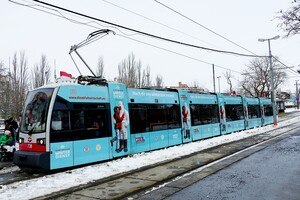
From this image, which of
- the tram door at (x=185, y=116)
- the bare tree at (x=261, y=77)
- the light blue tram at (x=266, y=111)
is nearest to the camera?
the tram door at (x=185, y=116)

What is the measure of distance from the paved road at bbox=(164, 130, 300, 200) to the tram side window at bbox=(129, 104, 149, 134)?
4.61 metres

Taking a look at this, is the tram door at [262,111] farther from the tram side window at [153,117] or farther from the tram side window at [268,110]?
the tram side window at [153,117]

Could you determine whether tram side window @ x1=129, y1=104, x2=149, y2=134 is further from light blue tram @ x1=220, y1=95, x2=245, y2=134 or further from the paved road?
light blue tram @ x1=220, y1=95, x2=245, y2=134

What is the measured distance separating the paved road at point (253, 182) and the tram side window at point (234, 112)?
503 inches

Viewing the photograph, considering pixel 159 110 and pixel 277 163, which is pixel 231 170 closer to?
pixel 277 163

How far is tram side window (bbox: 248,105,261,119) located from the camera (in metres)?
29.5

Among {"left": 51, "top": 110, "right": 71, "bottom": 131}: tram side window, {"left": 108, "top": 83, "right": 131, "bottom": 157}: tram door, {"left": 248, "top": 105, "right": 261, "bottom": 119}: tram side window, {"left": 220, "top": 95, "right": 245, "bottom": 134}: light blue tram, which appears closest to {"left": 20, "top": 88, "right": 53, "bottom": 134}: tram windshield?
{"left": 51, "top": 110, "right": 71, "bottom": 131}: tram side window

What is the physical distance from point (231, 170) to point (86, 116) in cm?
531

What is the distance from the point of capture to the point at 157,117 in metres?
15.4

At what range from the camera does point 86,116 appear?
11109 millimetres

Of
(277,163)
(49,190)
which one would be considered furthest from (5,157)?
(277,163)

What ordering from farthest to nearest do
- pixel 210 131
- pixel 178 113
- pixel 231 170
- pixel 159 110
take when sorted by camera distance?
pixel 210 131 → pixel 178 113 → pixel 159 110 → pixel 231 170

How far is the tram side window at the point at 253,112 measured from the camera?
29547mm

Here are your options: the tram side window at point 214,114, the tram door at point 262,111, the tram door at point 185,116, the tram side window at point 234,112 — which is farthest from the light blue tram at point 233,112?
the tram door at point 185,116
